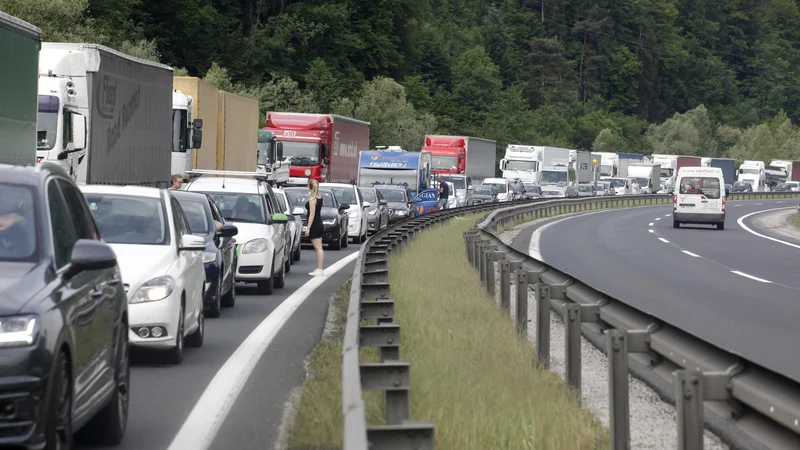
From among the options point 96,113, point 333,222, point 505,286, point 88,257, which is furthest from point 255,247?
point 88,257

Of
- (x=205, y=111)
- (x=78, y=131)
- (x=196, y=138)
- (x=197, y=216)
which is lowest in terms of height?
(x=197, y=216)

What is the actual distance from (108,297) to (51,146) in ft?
49.5

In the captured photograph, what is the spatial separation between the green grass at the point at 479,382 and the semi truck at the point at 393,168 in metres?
31.8

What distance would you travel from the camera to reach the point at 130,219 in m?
12.9

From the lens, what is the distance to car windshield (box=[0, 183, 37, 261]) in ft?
22.9

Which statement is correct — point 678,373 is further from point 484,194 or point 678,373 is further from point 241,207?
point 484,194

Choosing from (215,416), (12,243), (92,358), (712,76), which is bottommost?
(215,416)

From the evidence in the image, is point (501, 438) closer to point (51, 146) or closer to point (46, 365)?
point (46, 365)

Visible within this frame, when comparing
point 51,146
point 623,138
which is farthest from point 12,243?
point 623,138

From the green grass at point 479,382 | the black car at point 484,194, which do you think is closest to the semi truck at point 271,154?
the black car at point 484,194

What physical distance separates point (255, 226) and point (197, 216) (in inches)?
117

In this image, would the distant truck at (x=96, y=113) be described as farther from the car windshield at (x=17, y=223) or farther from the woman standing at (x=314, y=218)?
the car windshield at (x=17, y=223)

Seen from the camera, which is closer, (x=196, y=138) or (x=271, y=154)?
(x=196, y=138)

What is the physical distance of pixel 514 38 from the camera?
16550cm
